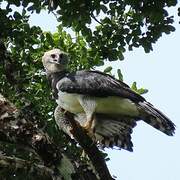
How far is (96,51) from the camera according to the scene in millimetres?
7309

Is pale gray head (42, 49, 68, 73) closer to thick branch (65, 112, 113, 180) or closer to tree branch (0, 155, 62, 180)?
thick branch (65, 112, 113, 180)

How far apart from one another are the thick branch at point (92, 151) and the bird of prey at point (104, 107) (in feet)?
2.03

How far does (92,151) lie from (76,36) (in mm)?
3971

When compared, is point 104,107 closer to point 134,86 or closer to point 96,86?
point 96,86

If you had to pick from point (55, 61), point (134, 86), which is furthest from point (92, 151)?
point (134, 86)

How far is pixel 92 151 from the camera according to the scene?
4.29 metres

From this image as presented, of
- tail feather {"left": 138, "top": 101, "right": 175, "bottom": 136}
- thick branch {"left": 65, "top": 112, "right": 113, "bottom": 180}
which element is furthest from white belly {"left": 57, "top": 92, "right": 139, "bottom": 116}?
thick branch {"left": 65, "top": 112, "right": 113, "bottom": 180}

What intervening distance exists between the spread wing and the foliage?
59cm

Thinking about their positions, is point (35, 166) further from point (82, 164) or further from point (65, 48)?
point (65, 48)

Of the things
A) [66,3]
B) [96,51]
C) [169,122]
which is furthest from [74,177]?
[96,51]

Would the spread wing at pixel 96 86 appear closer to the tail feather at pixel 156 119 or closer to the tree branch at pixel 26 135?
the tail feather at pixel 156 119

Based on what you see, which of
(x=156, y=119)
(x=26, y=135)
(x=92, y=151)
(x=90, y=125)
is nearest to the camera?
(x=26, y=135)

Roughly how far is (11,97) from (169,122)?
8.31ft

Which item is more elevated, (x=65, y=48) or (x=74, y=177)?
(x=65, y=48)
